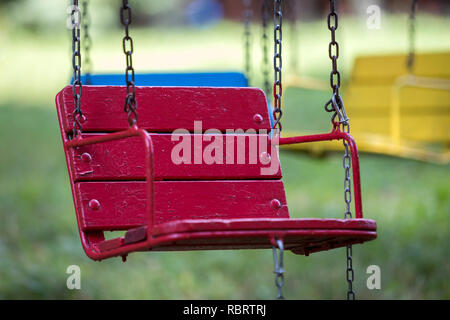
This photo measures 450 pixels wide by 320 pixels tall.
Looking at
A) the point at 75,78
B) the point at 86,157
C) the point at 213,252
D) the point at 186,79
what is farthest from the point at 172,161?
the point at 213,252

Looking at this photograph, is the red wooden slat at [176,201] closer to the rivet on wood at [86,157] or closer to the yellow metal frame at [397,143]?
the rivet on wood at [86,157]

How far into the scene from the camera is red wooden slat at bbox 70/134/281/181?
3.21 m

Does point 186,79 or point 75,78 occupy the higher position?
point 75,78

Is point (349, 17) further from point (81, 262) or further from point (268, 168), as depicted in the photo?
point (268, 168)

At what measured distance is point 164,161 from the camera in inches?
130

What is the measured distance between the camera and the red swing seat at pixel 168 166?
3.15m

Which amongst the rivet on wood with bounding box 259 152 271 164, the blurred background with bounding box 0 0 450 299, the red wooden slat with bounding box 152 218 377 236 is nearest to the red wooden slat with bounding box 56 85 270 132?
the rivet on wood with bounding box 259 152 271 164

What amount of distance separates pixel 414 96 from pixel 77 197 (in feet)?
13.5

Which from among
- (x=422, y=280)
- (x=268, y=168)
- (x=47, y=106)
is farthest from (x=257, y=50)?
(x=268, y=168)

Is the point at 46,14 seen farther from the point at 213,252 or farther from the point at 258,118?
the point at 258,118

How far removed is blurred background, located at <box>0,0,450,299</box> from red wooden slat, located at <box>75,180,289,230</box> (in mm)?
2119

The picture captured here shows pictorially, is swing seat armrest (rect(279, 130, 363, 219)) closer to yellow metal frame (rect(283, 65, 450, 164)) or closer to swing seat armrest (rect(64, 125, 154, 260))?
swing seat armrest (rect(64, 125, 154, 260))

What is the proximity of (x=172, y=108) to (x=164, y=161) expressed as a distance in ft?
0.76

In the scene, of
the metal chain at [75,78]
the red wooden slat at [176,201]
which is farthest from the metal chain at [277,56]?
the metal chain at [75,78]
